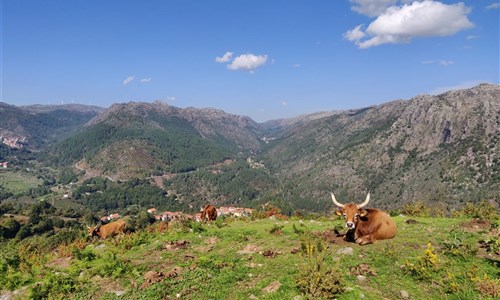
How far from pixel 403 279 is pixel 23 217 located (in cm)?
10579

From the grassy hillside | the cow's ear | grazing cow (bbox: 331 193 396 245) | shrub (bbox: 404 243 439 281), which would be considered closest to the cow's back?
grazing cow (bbox: 331 193 396 245)

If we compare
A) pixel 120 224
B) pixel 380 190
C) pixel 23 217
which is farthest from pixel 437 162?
pixel 120 224

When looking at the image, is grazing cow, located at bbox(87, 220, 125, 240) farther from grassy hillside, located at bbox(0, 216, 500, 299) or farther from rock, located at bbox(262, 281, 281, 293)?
rock, located at bbox(262, 281, 281, 293)

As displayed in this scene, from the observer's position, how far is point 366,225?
13680 mm

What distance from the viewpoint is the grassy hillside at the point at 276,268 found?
30.1ft

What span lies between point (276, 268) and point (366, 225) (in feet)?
15.2

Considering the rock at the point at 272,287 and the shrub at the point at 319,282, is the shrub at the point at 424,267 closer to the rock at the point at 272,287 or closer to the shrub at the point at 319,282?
the shrub at the point at 319,282

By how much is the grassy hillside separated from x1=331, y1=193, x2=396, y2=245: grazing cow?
19.2 inches

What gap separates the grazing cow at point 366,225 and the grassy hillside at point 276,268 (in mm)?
489

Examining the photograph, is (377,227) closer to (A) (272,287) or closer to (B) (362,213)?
(B) (362,213)

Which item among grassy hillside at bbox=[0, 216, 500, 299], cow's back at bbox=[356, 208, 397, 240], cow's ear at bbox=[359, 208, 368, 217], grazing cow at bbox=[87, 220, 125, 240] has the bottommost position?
grazing cow at bbox=[87, 220, 125, 240]

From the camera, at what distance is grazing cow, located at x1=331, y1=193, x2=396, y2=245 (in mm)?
13297

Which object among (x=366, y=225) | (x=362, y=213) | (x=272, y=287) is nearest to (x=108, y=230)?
(x=272, y=287)

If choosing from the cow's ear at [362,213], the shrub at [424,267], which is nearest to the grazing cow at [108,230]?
the cow's ear at [362,213]
